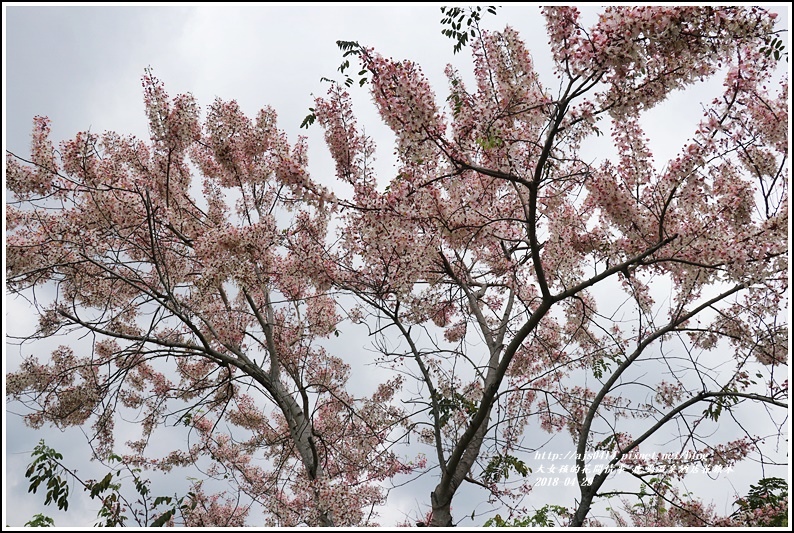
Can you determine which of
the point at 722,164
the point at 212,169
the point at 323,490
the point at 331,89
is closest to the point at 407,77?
the point at 331,89

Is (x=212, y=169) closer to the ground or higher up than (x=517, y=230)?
higher up

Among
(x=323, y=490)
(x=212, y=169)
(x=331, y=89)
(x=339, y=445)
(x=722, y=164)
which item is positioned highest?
(x=212, y=169)

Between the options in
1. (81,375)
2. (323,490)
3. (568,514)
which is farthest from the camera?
(81,375)

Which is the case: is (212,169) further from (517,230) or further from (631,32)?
(631,32)

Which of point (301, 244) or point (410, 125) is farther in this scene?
point (301, 244)

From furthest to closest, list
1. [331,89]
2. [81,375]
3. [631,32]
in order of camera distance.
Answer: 1. [81,375]
2. [331,89]
3. [631,32]

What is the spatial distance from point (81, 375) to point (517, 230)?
18.4ft

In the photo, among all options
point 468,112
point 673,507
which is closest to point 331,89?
point 468,112

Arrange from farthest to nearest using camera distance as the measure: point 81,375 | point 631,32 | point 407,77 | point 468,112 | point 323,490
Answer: point 81,375, point 323,490, point 468,112, point 407,77, point 631,32

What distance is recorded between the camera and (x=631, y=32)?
10.1ft

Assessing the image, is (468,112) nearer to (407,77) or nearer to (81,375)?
(407,77)

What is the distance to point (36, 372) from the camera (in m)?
7.40

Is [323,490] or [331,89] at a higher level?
[331,89]

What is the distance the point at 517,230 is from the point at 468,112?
7.37ft
